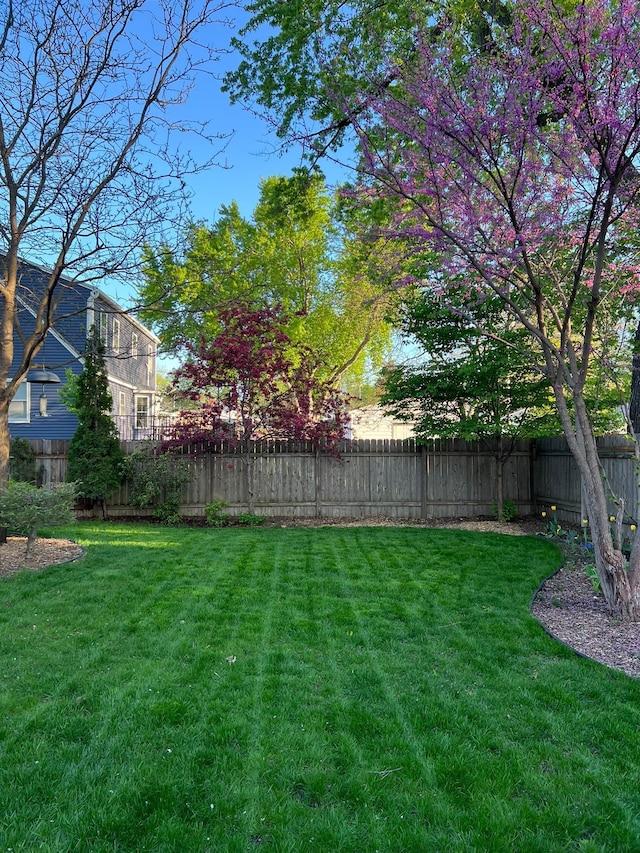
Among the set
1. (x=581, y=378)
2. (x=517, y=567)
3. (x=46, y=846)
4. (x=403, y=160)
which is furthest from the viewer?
(x=517, y=567)

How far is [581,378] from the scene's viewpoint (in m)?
4.43

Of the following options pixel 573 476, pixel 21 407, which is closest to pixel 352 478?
pixel 573 476

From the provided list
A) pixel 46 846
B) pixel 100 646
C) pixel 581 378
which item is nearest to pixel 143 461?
pixel 100 646

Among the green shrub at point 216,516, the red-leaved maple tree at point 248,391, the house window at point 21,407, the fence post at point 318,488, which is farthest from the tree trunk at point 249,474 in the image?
the house window at point 21,407

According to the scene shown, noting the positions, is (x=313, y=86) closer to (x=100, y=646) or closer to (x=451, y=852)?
(x=100, y=646)

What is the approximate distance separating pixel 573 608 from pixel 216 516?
6475 millimetres

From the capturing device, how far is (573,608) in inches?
179

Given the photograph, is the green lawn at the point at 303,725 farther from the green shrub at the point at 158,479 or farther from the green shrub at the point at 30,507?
the green shrub at the point at 158,479

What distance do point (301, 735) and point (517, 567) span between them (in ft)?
13.6

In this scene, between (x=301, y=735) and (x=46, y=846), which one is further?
(x=301, y=735)

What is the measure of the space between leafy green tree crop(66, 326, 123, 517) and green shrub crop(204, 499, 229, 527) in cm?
181

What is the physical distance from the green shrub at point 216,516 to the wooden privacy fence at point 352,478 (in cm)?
64

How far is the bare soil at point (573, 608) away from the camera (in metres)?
3.64

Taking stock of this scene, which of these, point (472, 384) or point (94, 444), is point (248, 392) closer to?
point (94, 444)
